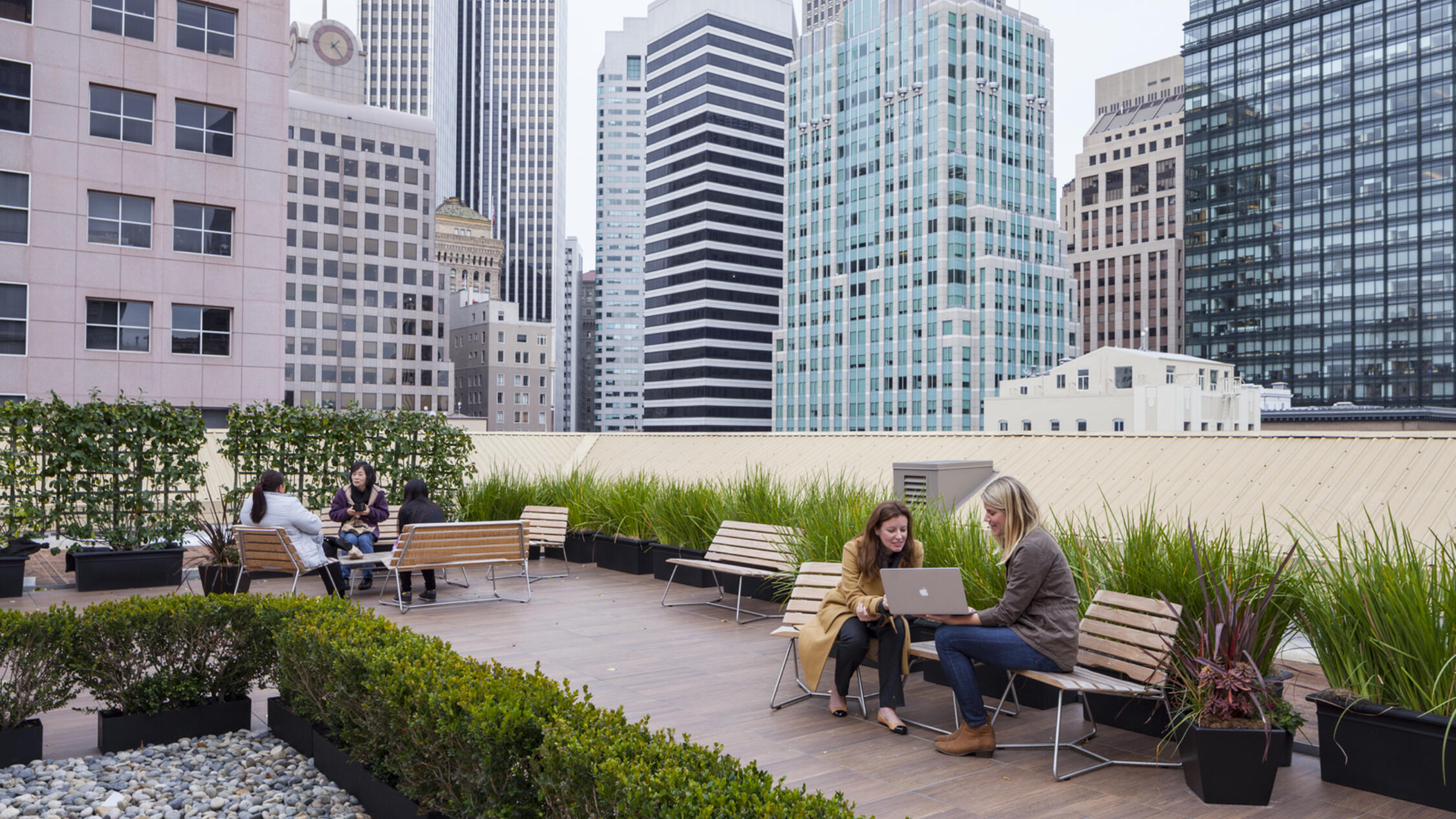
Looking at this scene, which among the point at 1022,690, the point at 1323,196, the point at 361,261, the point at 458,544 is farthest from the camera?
the point at 1323,196

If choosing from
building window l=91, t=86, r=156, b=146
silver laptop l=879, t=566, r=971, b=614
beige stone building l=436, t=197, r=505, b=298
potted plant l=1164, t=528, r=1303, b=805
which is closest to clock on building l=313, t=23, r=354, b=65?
beige stone building l=436, t=197, r=505, b=298

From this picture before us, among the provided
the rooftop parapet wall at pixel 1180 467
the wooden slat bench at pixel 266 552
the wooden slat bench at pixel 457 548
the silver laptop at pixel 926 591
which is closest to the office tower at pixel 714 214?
the rooftop parapet wall at pixel 1180 467

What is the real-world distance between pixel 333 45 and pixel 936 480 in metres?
119

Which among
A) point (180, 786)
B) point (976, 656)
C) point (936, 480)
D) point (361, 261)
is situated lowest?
point (180, 786)

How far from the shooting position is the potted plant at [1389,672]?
4.36 metres

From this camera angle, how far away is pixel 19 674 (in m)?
5.04

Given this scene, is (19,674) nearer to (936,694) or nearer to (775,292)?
(936,694)

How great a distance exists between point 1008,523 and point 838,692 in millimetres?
1594

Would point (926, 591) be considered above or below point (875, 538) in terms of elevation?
below

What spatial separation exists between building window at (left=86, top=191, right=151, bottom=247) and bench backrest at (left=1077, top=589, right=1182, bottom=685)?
31.0m

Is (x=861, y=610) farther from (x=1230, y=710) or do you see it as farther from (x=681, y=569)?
(x=681, y=569)

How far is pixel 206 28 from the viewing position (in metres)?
30.3

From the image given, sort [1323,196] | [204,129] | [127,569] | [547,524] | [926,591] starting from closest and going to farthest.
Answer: [926,591], [127,569], [547,524], [204,129], [1323,196]

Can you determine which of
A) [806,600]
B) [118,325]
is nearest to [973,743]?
[806,600]
